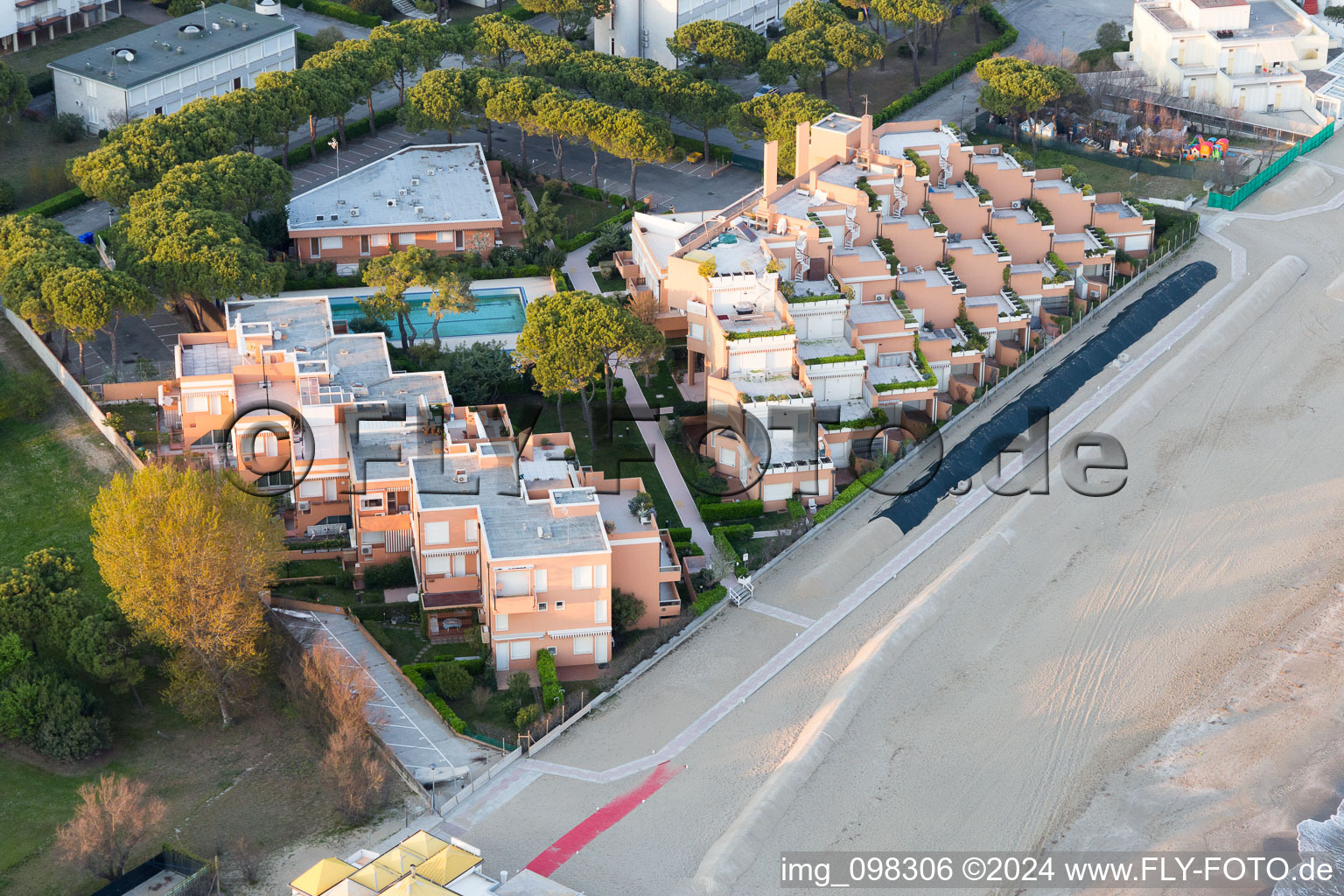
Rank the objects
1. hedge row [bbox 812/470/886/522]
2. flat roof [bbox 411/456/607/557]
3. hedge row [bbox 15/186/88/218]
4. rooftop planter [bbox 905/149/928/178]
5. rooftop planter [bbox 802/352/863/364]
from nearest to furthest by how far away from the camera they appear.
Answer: flat roof [bbox 411/456/607/557]
hedge row [bbox 812/470/886/522]
rooftop planter [bbox 802/352/863/364]
rooftop planter [bbox 905/149/928/178]
hedge row [bbox 15/186/88/218]

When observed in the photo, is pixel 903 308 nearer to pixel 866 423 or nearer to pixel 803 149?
pixel 866 423

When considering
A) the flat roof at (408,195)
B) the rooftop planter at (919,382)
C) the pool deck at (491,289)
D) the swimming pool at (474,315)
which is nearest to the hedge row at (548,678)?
the rooftop planter at (919,382)

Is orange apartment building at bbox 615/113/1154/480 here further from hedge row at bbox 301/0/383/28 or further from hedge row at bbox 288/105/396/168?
hedge row at bbox 301/0/383/28

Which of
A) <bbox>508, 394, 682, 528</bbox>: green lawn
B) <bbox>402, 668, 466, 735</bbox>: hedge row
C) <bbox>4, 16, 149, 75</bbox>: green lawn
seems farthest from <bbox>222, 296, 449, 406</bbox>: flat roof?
<bbox>4, 16, 149, 75</bbox>: green lawn

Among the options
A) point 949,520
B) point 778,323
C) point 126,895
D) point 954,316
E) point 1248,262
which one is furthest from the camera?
point 1248,262

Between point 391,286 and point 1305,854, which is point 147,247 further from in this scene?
point 1305,854

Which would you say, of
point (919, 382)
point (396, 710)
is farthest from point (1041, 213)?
point (396, 710)

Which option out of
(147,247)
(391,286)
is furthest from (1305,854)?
(147,247)
